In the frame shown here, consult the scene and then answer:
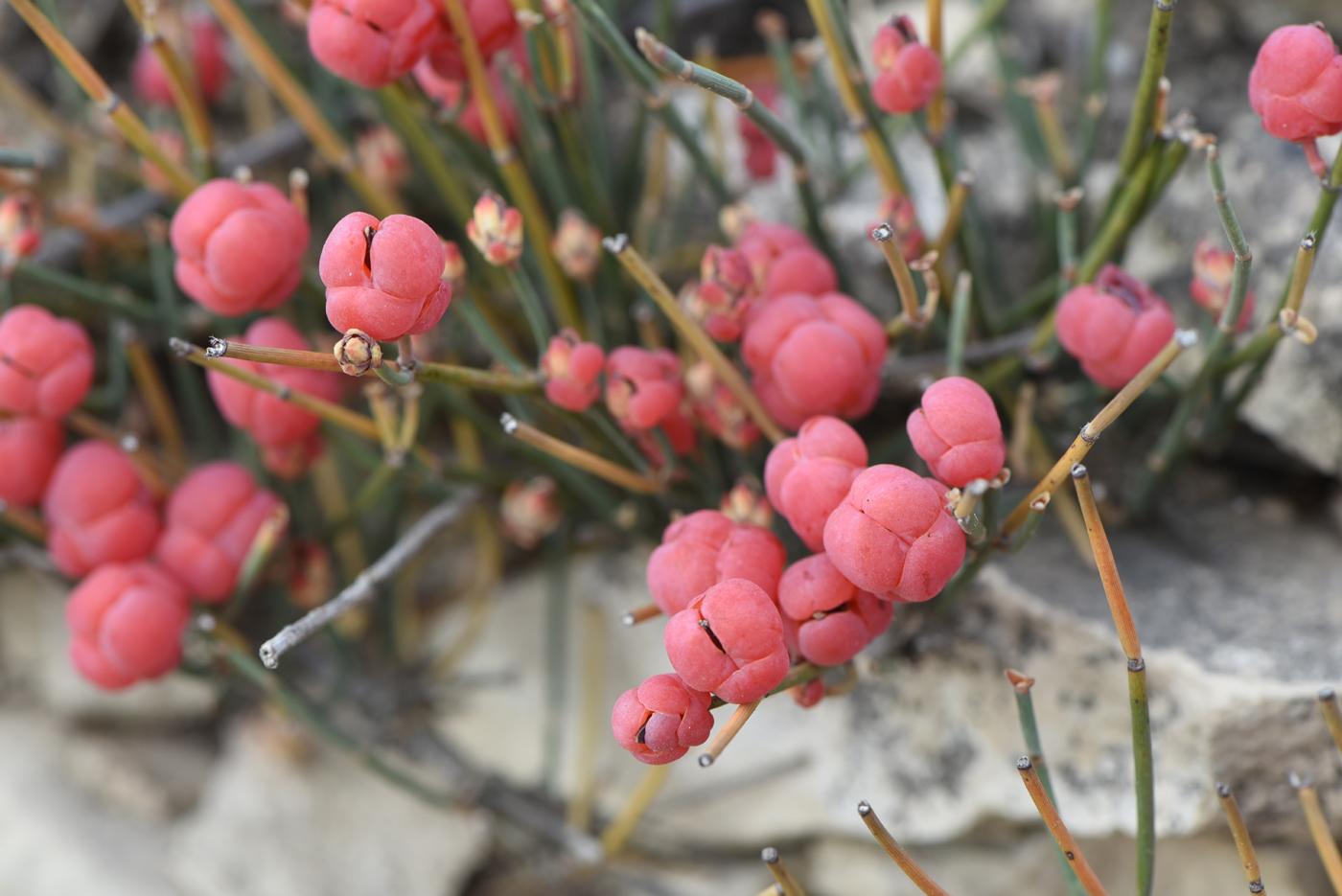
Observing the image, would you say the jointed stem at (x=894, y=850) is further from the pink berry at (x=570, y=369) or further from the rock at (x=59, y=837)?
the rock at (x=59, y=837)

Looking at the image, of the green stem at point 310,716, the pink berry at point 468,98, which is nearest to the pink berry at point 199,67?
the pink berry at point 468,98

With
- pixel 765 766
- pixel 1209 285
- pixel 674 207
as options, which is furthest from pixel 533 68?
pixel 765 766

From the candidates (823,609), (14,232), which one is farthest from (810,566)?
(14,232)

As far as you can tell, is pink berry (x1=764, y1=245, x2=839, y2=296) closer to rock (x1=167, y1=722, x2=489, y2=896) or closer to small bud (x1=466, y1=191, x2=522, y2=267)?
small bud (x1=466, y1=191, x2=522, y2=267)

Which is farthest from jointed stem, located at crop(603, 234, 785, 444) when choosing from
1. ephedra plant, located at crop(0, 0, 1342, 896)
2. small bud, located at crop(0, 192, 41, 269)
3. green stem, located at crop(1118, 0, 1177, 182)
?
small bud, located at crop(0, 192, 41, 269)

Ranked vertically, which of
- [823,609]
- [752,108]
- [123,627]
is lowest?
[123,627]

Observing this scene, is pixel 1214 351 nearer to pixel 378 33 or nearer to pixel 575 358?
pixel 575 358
